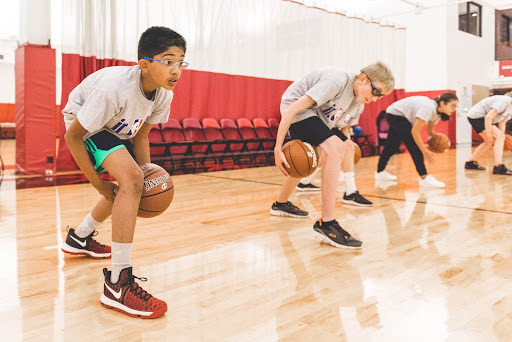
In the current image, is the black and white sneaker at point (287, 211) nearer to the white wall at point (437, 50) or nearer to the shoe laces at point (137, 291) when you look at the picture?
the shoe laces at point (137, 291)

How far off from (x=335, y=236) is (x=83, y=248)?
1.46 metres

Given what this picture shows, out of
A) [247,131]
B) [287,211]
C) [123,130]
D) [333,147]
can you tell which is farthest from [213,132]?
[123,130]

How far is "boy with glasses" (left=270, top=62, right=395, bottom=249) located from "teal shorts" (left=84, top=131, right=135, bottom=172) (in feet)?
3.48

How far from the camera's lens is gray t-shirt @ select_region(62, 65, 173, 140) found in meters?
1.79

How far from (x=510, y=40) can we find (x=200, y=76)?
1245 cm

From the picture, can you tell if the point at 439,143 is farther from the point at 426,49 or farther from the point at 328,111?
the point at 426,49

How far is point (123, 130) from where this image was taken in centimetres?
199

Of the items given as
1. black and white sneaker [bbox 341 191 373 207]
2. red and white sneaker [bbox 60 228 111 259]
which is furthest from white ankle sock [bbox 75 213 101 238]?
black and white sneaker [bbox 341 191 373 207]

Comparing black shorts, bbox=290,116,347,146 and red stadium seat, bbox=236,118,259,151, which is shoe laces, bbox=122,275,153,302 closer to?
black shorts, bbox=290,116,347,146

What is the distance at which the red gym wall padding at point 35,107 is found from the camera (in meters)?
6.00

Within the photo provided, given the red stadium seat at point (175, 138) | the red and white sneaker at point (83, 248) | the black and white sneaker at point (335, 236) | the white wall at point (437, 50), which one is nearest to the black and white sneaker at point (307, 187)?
the black and white sneaker at point (335, 236)

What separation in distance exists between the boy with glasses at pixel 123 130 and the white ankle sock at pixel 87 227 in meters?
0.57

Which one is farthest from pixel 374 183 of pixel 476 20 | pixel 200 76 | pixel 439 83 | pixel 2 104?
pixel 2 104

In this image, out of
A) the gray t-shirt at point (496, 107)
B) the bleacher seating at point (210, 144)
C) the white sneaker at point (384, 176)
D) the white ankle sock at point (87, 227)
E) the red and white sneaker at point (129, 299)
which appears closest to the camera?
the red and white sneaker at point (129, 299)
